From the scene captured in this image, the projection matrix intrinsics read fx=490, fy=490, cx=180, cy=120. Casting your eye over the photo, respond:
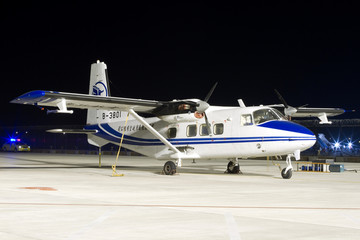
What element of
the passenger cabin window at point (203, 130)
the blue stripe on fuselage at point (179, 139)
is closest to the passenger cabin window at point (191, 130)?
the blue stripe on fuselage at point (179, 139)

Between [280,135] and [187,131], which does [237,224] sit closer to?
[280,135]

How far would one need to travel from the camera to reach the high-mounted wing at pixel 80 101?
21.6 m

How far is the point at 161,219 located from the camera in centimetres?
936

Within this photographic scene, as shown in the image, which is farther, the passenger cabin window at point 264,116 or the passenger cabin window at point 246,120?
the passenger cabin window at point 246,120

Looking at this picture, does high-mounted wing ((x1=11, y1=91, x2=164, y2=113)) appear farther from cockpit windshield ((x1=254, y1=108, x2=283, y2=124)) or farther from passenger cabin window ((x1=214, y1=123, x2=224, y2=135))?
cockpit windshield ((x1=254, y1=108, x2=283, y2=124))

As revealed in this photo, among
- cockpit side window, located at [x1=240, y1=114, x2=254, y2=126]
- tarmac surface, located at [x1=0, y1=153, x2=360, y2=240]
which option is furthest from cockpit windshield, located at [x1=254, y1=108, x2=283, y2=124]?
tarmac surface, located at [x1=0, y1=153, x2=360, y2=240]

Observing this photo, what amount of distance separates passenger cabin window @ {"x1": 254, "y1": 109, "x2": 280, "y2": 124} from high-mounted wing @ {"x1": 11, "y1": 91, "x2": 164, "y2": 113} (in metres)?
5.08

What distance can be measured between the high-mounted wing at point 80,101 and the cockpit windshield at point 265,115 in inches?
200

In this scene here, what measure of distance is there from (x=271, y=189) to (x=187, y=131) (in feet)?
28.9

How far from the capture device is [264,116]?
22109mm

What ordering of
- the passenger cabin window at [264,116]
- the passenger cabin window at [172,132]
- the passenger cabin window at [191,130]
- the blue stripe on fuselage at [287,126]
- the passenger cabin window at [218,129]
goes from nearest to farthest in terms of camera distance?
the blue stripe on fuselage at [287,126] → the passenger cabin window at [264,116] → the passenger cabin window at [218,129] → the passenger cabin window at [191,130] → the passenger cabin window at [172,132]

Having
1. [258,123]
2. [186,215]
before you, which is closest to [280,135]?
[258,123]

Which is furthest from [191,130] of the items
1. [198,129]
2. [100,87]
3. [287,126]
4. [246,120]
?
[100,87]

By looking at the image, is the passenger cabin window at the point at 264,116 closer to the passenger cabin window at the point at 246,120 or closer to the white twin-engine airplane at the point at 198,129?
the white twin-engine airplane at the point at 198,129
